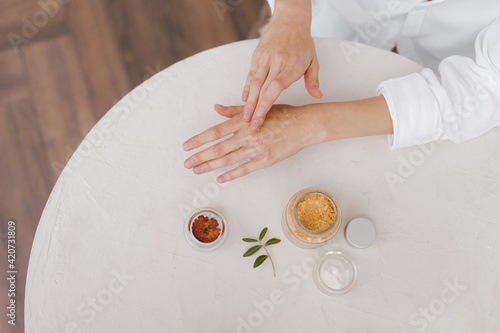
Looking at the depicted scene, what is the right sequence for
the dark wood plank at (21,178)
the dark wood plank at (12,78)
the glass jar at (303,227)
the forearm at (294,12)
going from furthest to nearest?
the dark wood plank at (12,78)
the dark wood plank at (21,178)
the forearm at (294,12)
the glass jar at (303,227)

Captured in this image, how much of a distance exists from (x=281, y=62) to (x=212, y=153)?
0.26 m

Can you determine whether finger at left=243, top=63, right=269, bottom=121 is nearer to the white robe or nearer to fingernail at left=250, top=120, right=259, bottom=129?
fingernail at left=250, top=120, right=259, bottom=129

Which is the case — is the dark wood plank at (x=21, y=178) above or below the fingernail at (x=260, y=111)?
above

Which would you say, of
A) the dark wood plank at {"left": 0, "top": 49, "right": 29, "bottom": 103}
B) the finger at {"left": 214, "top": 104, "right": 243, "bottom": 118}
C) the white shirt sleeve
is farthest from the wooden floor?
the white shirt sleeve

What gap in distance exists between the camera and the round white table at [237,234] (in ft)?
2.56

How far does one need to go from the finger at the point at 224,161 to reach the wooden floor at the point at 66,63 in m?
0.94

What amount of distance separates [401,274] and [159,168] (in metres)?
0.57

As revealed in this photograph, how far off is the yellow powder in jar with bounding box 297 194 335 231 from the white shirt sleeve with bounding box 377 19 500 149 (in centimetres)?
22

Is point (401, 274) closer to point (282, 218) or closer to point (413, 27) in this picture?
point (282, 218)

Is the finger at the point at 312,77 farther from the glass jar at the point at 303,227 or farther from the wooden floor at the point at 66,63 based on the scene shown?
the wooden floor at the point at 66,63

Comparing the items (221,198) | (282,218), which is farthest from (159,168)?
(282,218)

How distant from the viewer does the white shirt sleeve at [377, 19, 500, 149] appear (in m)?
0.83

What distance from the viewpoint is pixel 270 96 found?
2.69 feet

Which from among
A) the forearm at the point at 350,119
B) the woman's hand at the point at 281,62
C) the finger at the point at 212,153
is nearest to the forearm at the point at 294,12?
the woman's hand at the point at 281,62
